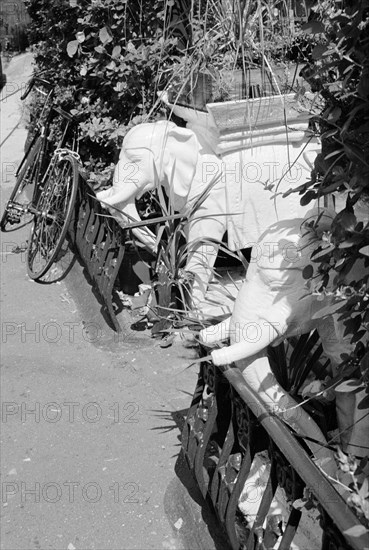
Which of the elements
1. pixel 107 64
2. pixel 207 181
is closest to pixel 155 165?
pixel 207 181

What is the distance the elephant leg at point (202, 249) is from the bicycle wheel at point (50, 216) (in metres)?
1.99

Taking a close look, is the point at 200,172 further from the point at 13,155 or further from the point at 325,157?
the point at 13,155

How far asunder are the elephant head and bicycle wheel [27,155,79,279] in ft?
5.32

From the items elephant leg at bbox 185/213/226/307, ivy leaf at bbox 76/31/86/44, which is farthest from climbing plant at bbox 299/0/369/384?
ivy leaf at bbox 76/31/86/44

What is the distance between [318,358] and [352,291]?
1.05m

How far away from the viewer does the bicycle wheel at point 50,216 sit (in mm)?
6301

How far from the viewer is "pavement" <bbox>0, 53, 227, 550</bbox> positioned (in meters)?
3.37

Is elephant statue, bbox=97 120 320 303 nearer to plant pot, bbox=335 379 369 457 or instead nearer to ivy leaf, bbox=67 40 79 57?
plant pot, bbox=335 379 369 457

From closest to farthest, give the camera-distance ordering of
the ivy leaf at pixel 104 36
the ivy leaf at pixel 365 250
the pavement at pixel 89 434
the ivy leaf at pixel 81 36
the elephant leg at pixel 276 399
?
1. the ivy leaf at pixel 365 250
2. the elephant leg at pixel 276 399
3. the pavement at pixel 89 434
4. the ivy leaf at pixel 104 36
5. the ivy leaf at pixel 81 36

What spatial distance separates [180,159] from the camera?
169 inches

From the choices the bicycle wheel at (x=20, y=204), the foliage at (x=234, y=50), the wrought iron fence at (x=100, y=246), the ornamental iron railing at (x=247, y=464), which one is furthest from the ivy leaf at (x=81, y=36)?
the ornamental iron railing at (x=247, y=464)

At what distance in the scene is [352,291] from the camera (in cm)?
201

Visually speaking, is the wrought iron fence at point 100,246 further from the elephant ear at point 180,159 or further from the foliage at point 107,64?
the elephant ear at point 180,159

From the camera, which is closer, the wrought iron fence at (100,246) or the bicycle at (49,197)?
the wrought iron fence at (100,246)
